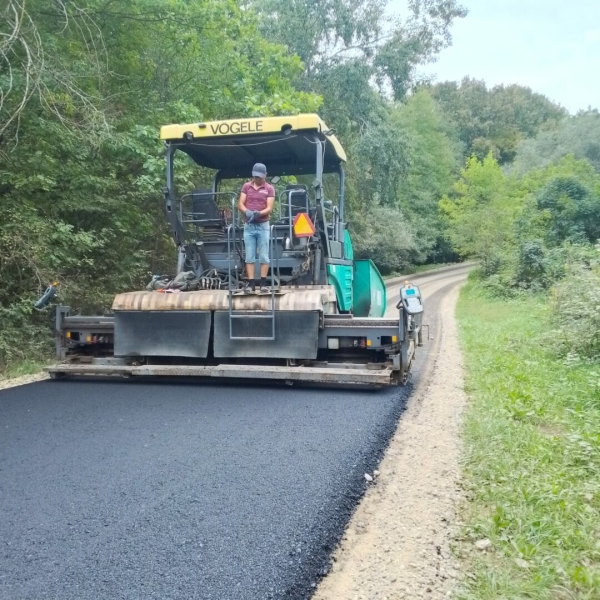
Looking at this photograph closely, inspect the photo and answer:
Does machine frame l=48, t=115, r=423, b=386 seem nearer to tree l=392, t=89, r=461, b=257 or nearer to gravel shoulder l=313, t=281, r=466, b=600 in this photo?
gravel shoulder l=313, t=281, r=466, b=600

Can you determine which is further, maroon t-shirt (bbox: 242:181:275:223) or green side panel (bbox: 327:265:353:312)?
green side panel (bbox: 327:265:353:312)

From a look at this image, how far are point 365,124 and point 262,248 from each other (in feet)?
58.6

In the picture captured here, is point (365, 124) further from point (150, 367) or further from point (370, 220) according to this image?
point (150, 367)

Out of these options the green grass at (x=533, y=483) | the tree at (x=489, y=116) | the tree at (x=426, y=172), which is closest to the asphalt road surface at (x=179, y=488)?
the green grass at (x=533, y=483)

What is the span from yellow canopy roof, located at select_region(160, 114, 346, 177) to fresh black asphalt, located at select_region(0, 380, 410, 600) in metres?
2.63

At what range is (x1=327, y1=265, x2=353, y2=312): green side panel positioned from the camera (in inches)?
239

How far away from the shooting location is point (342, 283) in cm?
634

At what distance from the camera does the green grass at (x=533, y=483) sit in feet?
7.61

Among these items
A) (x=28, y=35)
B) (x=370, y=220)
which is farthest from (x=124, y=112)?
(x=370, y=220)

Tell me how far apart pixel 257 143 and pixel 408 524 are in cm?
443

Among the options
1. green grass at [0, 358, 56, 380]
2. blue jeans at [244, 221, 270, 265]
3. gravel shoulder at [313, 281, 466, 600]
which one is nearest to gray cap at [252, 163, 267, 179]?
blue jeans at [244, 221, 270, 265]

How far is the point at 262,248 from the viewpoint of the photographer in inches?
227

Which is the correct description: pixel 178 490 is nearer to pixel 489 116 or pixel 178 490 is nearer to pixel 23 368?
pixel 23 368

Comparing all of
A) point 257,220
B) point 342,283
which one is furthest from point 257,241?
point 342,283
